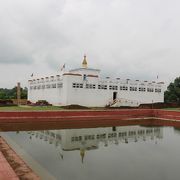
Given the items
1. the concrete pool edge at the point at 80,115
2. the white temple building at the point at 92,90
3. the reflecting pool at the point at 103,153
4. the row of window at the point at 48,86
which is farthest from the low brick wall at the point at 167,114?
the row of window at the point at 48,86

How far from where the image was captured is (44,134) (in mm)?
19062

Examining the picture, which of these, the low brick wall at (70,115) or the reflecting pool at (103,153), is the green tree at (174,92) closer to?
the low brick wall at (70,115)

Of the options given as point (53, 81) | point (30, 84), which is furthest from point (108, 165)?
point (30, 84)

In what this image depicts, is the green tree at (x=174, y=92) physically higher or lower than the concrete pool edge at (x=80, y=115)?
higher

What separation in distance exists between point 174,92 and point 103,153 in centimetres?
3797

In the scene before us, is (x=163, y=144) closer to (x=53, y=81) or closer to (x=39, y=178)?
(x=39, y=178)

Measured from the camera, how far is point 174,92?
49094mm

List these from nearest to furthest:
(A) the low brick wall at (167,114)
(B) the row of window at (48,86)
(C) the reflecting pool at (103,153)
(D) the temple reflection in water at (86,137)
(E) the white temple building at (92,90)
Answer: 1. (C) the reflecting pool at (103,153)
2. (D) the temple reflection in water at (86,137)
3. (A) the low brick wall at (167,114)
4. (E) the white temple building at (92,90)
5. (B) the row of window at (48,86)

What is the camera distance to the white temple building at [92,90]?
35.4 meters

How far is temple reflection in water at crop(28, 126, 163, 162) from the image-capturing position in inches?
620

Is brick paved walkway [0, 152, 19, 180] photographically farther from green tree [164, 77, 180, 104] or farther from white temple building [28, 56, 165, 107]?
green tree [164, 77, 180, 104]

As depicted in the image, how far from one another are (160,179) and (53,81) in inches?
1171

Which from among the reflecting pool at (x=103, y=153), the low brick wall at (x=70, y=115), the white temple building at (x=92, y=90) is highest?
the white temple building at (x=92, y=90)

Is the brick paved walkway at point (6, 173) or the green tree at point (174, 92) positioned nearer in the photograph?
the brick paved walkway at point (6, 173)
